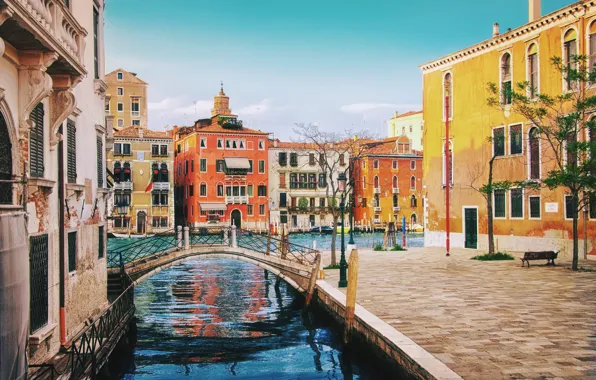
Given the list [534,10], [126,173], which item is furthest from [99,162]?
[126,173]

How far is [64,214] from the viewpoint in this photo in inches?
373

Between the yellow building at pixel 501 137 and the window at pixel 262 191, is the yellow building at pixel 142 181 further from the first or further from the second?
the yellow building at pixel 501 137

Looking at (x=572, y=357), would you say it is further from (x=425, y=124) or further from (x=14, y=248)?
(x=425, y=124)

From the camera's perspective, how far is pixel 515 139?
24531 millimetres

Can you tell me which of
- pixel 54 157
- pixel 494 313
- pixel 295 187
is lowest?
pixel 494 313

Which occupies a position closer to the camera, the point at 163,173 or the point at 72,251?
the point at 72,251

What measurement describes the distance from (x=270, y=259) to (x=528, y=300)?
27.8ft

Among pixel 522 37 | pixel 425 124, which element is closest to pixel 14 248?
pixel 522 37

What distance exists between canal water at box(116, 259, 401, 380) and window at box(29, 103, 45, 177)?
5.11 m

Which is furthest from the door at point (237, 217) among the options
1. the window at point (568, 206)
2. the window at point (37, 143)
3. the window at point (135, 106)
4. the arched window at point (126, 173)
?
the window at point (37, 143)

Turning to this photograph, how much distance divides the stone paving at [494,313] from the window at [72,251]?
521 centimetres

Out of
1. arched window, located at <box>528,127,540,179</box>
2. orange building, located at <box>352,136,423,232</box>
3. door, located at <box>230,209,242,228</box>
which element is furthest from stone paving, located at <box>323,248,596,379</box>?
orange building, located at <box>352,136,423,232</box>

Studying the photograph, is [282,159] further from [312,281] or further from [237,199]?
[312,281]

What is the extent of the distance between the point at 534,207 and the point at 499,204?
6.38ft
